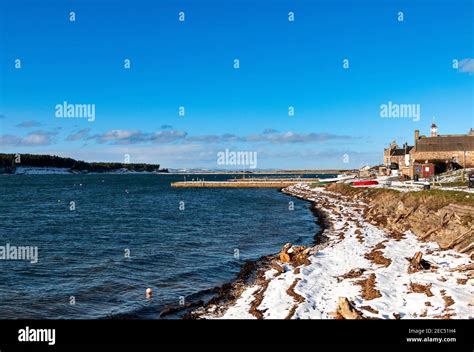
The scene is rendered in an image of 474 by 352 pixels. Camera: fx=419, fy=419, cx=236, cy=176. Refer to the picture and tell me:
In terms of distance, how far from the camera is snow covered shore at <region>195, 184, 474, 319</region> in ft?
51.7

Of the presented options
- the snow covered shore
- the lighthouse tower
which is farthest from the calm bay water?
the lighthouse tower

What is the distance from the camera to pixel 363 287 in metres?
18.9

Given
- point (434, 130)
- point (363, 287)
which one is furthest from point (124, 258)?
point (434, 130)

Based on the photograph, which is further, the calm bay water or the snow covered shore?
the calm bay water

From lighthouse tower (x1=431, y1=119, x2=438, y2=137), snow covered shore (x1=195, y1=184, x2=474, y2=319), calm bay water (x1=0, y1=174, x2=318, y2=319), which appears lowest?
calm bay water (x1=0, y1=174, x2=318, y2=319)

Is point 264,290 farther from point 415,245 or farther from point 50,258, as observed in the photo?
point 50,258

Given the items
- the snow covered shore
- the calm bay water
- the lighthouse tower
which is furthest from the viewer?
the lighthouse tower

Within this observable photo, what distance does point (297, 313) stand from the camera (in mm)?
15977

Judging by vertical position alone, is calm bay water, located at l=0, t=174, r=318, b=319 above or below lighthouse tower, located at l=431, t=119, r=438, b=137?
below

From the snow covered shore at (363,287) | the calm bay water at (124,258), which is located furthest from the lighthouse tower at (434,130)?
the snow covered shore at (363,287)

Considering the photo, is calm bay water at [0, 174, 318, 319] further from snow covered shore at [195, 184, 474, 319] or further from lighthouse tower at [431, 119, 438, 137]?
lighthouse tower at [431, 119, 438, 137]

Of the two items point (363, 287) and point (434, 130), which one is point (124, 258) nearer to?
point (363, 287)
